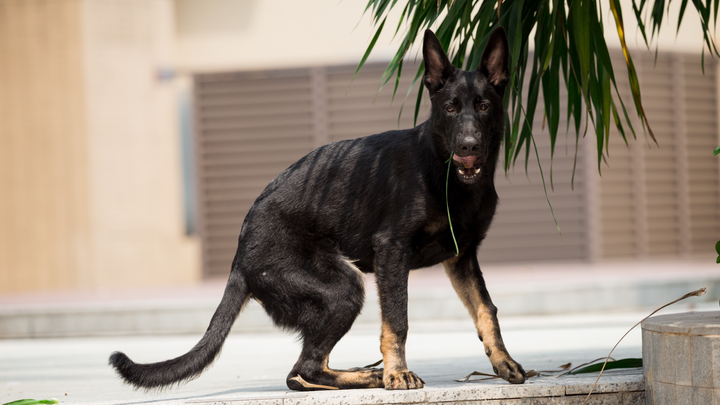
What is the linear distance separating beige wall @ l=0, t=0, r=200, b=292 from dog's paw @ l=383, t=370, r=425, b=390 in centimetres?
963

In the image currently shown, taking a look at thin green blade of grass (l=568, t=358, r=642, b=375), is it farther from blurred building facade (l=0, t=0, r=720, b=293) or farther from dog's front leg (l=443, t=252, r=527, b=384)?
blurred building facade (l=0, t=0, r=720, b=293)

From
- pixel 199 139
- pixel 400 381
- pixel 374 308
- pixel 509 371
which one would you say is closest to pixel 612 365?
pixel 509 371

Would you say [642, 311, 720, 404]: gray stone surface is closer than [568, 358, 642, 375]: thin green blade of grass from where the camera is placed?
Yes

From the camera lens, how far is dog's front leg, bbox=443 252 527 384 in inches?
130

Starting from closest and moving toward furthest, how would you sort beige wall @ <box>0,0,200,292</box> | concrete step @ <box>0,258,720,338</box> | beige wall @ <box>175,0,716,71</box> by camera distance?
concrete step @ <box>0,258,720,338</box>
beige wall @ <box>0,0,200,292</box>
beige wall @ <box>175,0,716,71</box>

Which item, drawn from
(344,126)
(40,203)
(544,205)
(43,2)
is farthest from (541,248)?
(43,2)

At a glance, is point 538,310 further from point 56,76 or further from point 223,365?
point 56,76

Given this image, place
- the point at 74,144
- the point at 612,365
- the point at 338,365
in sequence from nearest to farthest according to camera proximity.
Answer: the point at 612,365, the point at 338,365, the point at 74,144

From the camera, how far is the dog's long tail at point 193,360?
313 cm

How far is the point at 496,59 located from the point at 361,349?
11.9 feet

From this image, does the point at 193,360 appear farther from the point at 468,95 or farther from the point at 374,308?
the point at 374,308

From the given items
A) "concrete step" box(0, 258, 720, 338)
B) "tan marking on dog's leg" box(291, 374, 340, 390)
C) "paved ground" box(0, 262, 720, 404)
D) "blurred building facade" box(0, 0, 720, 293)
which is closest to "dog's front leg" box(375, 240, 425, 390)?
"paved ground" box(0, 262, 720, 404)

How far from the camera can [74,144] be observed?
39.0 ft

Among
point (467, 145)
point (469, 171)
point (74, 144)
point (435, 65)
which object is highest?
point (435, 65)
